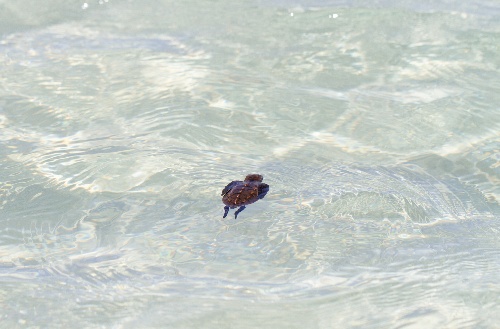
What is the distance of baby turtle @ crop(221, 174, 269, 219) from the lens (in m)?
3.66

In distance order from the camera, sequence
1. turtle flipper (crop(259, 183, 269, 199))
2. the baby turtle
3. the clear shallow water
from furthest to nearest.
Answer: turtle flipper (crop(259, 183, 269, 199)), the baby turtle, the clear shallow water

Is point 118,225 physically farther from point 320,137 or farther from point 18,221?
point 320,137

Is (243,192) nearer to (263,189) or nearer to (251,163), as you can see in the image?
(263,189)

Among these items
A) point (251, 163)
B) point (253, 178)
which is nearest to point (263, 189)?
point (253, 178)

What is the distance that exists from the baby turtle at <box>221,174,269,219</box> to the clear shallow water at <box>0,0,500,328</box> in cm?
7

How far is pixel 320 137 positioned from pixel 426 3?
97.6 inches

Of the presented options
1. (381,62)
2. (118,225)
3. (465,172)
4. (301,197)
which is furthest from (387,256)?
(381,62)

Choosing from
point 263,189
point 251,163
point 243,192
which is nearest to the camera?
point 243,192

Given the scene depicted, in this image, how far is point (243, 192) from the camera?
3.68 meters

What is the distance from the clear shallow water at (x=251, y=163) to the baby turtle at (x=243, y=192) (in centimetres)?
7

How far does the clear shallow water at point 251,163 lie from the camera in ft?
10.2

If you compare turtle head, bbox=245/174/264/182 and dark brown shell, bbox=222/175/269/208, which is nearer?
dark brown shell, bbox=222/175/269/208

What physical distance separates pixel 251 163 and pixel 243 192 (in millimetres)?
497

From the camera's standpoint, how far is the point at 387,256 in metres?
3.38
